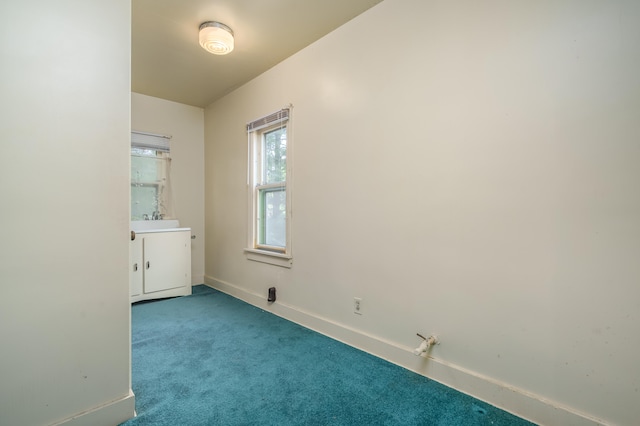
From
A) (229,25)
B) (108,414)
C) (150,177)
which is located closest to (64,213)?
(108,414)

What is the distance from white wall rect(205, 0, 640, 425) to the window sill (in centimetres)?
35

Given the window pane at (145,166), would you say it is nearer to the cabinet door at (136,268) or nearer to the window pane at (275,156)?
the cabinet door at (136,268)

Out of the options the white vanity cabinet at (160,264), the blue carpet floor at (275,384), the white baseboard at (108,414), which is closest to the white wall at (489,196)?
the blue carpet floor at (275,384)

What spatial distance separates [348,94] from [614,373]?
220cm

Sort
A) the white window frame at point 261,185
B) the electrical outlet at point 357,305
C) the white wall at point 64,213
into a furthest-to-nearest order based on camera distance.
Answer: the white window frame at point 261,185, the electrical outlet at point 357,305, the white wall at point 64,213

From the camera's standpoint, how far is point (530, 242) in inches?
56.8

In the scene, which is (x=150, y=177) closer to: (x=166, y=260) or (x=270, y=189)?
(x=166, y=260)

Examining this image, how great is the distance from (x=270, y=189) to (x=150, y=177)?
1834 millimetres

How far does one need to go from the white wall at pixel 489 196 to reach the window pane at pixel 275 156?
510 mm

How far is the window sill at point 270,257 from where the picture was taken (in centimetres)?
278

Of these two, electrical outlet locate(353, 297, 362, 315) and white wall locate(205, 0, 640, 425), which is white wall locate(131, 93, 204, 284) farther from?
electrical outlet locate(353, 297, 362, 315)

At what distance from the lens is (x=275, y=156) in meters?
3.09

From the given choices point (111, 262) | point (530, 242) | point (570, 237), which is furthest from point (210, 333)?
point (570, 237)

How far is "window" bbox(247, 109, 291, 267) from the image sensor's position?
2824 millimetres
